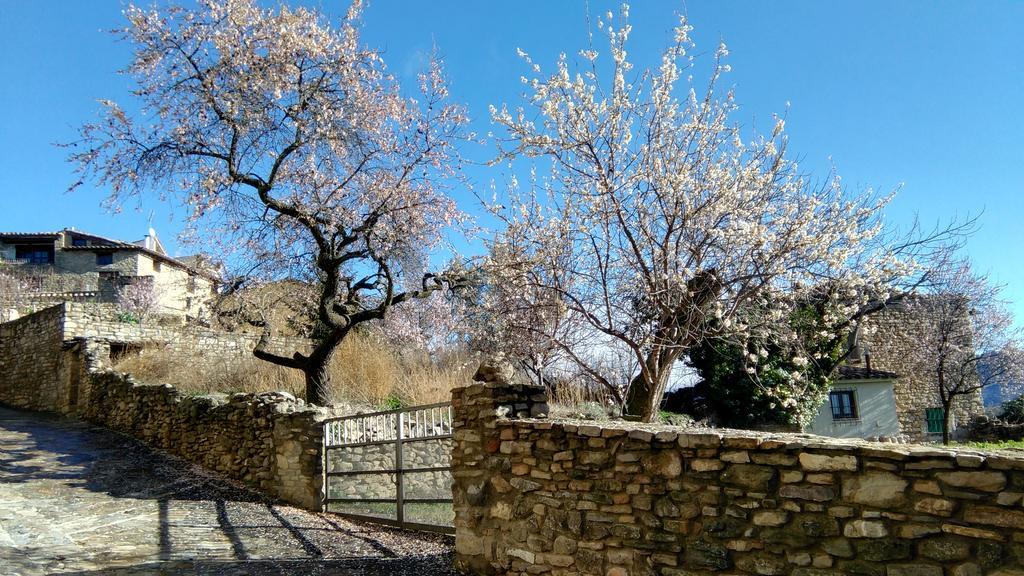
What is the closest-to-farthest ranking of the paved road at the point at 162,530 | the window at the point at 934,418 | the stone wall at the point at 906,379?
the paved road at the point at 162,530 < the stone wall at the point at 906,379 < the window at the point at 934,418

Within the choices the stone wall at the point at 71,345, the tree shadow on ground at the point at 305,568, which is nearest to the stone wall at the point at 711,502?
the tree shadow on ground at the point at 305,568

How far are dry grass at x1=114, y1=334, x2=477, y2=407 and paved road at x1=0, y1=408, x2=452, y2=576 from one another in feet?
8.40

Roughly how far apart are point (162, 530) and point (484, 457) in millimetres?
4311

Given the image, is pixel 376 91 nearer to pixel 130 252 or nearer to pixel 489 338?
pixel 489 338

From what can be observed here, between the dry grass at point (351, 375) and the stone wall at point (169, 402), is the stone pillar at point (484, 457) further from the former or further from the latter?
the dry grass at point (351, 375)

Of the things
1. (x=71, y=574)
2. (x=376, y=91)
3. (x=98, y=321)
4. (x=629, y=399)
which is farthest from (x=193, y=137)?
(x=98, y=321)

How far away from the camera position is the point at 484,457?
20.1ft

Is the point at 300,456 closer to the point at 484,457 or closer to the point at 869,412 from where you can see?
the point at 484,457

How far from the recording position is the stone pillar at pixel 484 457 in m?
5.98

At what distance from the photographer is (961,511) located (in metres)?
3.20

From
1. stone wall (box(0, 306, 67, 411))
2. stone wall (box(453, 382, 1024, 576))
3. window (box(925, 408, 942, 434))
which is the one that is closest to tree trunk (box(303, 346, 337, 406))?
stone wall (box(453, 382, 1024, 576))

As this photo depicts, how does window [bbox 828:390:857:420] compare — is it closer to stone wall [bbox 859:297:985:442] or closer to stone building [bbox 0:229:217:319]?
stone wall [bbox 859:297:985:442]

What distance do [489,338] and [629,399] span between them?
305 centimetres

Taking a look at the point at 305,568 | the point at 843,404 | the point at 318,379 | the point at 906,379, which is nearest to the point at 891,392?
the point at 906,379
